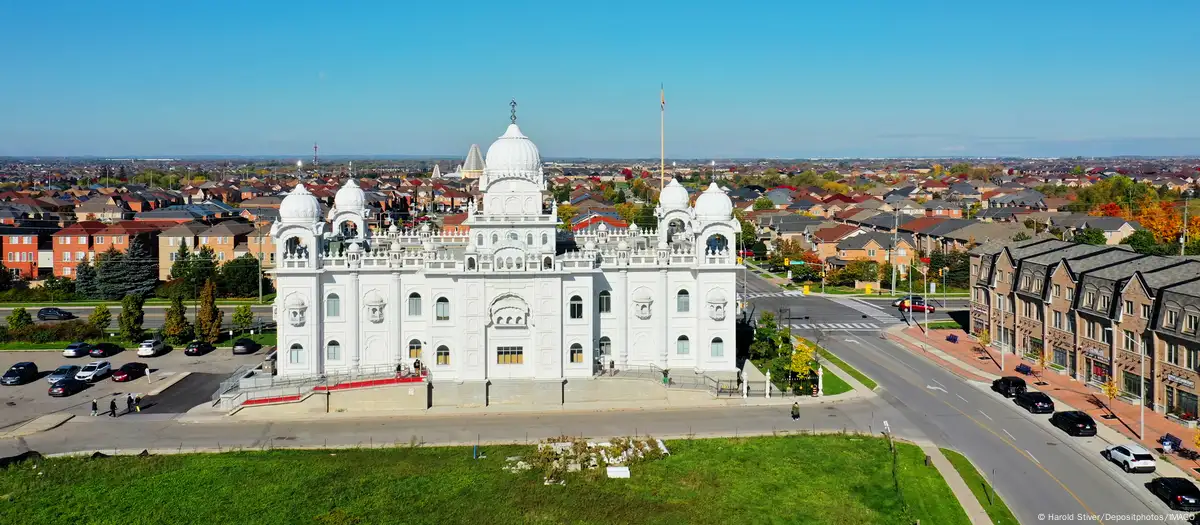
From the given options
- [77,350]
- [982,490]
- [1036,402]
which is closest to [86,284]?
[77,350]

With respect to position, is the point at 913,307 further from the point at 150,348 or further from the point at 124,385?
the point at 124,385

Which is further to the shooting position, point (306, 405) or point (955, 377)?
point (955, 377)

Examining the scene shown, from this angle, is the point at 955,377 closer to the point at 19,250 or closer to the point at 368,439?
the point at 368,439

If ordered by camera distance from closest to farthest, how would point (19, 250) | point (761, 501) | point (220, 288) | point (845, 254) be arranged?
point (761, 501)
point (220, 288)
point (19, 250)
point (845, 254)

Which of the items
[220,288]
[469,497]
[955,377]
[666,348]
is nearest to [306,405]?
[469,497]

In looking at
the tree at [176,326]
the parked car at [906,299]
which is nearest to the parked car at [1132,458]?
the parked car at [906,299]

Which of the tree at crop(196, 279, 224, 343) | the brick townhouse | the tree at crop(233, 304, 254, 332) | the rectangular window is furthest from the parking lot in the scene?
the brick townhouse
